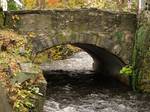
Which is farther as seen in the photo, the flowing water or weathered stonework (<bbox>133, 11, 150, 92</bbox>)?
weathered stonework (<bbox>133, 11, 150, 92</bbox>)

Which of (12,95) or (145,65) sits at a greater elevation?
(12,95)

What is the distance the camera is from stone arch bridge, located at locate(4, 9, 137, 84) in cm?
1450

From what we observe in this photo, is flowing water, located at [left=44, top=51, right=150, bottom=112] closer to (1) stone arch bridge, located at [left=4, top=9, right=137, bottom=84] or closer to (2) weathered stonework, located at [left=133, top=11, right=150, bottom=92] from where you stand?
(2) weathered stonework, located at [left=133, top=11, right=150, bottom=92]

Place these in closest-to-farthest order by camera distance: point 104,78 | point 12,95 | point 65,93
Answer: point 12,95
point 65,93
point 104,78

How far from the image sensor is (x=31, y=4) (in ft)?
84.5

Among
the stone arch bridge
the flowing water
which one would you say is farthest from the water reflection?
the stone arch bridge

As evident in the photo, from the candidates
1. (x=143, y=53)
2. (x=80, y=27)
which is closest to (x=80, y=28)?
(x=80, y=27)

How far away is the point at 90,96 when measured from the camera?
14.2 m

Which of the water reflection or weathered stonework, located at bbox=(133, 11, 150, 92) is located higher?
weathered stonework, located at bbox=(133, 11, 150, 92)

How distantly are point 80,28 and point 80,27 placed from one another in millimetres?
38

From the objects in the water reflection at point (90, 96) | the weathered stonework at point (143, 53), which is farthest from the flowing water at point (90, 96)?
the weathered stonework at point (143, 53)

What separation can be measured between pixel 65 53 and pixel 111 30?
10.9 metres

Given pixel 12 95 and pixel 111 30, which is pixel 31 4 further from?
pixel 12 95

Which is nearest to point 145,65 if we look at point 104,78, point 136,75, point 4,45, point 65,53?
point 136,75
